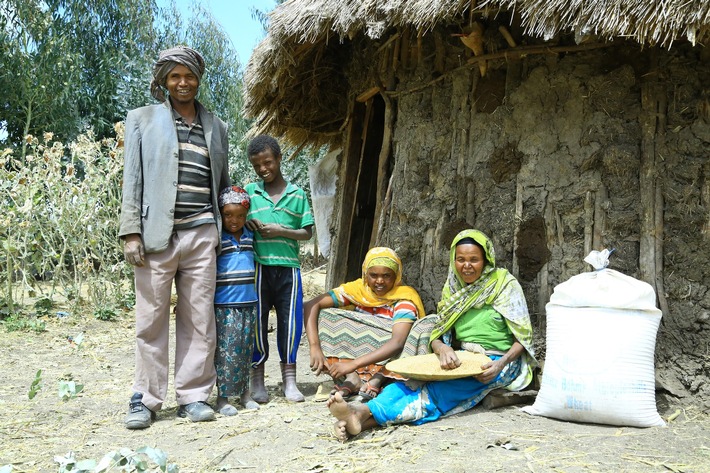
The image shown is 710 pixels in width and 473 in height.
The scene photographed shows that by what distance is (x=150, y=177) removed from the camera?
3379 mm

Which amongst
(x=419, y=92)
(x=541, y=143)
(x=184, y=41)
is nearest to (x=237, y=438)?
(x=541, y=143)

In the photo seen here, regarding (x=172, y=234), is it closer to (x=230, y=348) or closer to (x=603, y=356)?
(x=230, y=348)

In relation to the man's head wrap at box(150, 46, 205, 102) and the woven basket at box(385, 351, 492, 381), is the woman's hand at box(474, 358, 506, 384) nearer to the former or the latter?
the woven basket at box(385, 351, 492, 381)

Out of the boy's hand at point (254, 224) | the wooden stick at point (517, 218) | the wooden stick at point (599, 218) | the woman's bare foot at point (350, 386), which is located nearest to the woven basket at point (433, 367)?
the woman's bare foot at point (350, 386)

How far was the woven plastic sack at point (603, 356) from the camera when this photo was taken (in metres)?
3.20

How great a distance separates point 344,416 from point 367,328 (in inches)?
38.5

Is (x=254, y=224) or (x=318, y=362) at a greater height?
(x=254, y=224)

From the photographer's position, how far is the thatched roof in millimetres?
3195

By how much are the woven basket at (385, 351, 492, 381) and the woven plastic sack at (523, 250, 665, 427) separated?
0.37 metres

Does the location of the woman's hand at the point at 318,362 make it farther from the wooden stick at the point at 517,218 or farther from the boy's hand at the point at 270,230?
the wooden stick at the point at 517,218

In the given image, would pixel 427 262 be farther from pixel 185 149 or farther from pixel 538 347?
pixel 185 149

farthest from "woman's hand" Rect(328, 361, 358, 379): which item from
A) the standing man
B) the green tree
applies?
the green tree

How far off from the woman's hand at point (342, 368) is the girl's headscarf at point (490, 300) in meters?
0.46

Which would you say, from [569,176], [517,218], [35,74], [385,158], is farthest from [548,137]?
[35,74]
